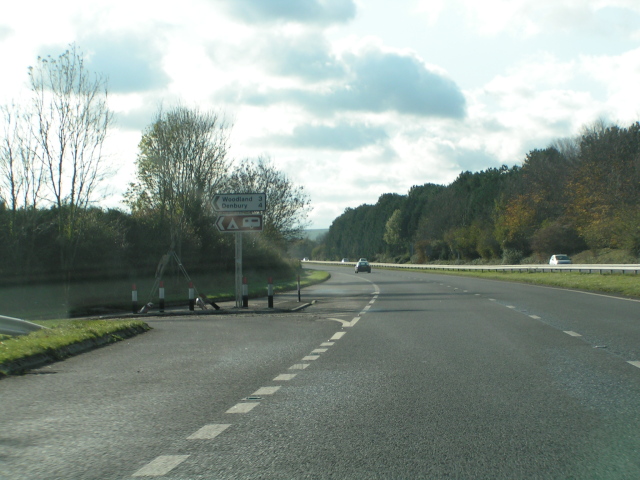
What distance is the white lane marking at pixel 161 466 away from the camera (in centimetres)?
480

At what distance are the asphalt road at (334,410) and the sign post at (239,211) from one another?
375 inches

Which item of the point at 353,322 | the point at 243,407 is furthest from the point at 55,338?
the point at 353,322

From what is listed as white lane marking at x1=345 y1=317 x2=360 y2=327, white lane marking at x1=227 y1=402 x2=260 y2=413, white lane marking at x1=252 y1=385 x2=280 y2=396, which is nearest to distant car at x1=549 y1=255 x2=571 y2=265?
white lane marking at x1=345 y1=317 x2=360 y2=327

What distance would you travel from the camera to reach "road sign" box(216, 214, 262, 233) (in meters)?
22.3

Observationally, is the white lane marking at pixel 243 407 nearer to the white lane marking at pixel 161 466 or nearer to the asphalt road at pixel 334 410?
the asphalt road at pixel 334 410

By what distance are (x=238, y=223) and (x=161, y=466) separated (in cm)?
1754

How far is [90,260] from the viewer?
33.5 m

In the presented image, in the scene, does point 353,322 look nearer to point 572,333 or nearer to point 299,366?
Answer: point 572,333

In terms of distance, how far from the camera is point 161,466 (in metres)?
4.96

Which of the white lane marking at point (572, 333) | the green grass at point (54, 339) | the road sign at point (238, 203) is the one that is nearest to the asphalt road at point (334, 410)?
the white lane marking at point (572, 333)

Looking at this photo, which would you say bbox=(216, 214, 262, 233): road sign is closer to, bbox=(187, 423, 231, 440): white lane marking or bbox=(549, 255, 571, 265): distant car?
bbox=(187, 423, 231, 440): white lane marking

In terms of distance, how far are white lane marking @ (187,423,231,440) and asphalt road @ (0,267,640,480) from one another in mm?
24

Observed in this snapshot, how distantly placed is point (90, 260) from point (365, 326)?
21014 millimetres

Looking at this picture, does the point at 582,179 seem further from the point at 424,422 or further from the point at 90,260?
the point at 424,422
